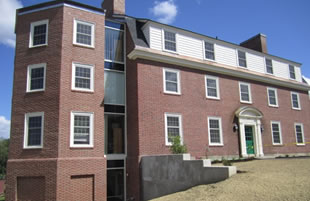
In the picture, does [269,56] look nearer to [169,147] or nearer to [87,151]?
[169,147]

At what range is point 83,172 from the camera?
15031 mm

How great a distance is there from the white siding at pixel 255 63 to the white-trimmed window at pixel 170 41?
7.59 m

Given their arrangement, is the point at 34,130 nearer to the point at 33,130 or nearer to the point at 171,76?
the point at 33,130

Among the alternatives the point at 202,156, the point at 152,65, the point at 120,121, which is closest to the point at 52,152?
the point at 120,121

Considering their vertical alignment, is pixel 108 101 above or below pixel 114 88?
below

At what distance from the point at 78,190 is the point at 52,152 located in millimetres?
2462

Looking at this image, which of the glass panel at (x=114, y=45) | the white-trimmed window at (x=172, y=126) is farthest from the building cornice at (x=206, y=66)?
the white-trimmed window at (x=172, y=126)

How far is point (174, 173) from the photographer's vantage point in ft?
41.4

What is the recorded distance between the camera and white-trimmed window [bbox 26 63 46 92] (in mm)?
16062

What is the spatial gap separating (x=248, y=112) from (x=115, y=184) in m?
11.5

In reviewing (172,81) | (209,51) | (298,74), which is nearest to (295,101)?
(298,74)

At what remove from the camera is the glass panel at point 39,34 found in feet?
54.7

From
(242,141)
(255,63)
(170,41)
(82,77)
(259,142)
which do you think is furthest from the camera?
(255,63)

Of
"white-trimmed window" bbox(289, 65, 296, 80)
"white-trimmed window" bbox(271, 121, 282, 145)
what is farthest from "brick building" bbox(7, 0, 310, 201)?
"white-trimmed window" bbox(289, 65, 296, 80)
